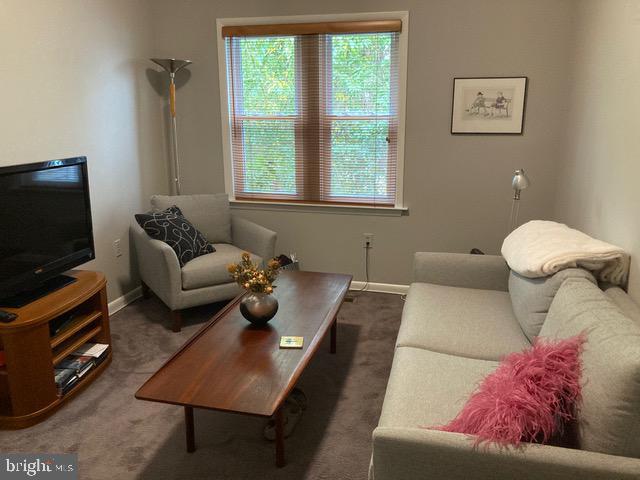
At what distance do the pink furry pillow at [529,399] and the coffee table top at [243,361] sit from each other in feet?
2.50

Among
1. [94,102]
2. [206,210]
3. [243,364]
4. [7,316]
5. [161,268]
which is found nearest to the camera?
[243,364]

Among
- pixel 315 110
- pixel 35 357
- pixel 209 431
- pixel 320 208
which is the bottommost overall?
pixel 209 431

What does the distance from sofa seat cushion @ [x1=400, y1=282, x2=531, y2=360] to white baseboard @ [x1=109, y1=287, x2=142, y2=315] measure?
221 cm

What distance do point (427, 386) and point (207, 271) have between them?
1951mm

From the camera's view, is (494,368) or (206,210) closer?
(494,368)

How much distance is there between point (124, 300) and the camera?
13.1 feet

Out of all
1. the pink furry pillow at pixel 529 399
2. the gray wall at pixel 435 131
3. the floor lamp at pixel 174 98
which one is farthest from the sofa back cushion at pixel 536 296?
the floor lamp at pixel 174 98

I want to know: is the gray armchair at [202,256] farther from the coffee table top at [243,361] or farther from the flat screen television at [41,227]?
the coffee table top at [243,361]

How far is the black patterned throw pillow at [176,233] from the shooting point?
3.60 metres

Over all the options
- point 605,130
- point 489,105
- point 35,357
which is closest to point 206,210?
point 35,357

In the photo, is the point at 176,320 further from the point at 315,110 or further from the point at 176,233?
the point at 315,110

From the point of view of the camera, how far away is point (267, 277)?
8.47ft

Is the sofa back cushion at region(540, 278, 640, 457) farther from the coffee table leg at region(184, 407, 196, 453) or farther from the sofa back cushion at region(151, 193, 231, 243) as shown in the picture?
the sofa back cushion at region(151, 193, 231, 243)

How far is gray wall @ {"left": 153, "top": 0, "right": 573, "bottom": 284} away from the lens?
12.0 ft
